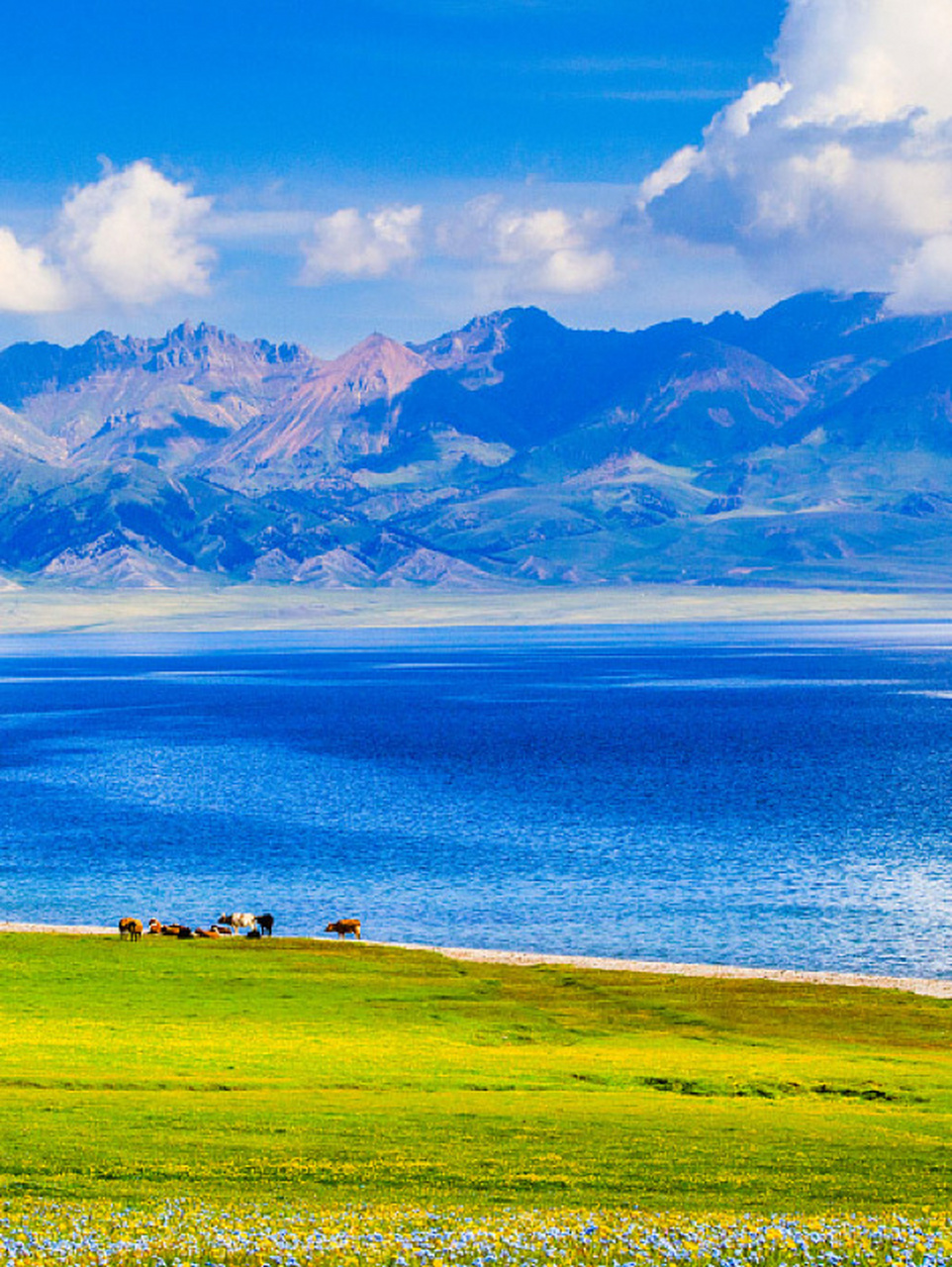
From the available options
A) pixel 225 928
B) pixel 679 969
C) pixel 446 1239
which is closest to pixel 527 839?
pixel 225 928

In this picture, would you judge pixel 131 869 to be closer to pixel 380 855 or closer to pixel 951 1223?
pixel 380 855

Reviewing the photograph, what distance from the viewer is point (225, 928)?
6938cm

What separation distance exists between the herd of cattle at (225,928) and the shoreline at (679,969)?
1.42 m

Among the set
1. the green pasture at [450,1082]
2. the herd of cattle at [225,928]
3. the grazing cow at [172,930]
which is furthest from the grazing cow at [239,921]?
the green pasture at [450,1082]

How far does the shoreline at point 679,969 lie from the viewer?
193 feet

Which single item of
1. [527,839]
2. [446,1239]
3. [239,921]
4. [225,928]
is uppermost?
[446,1239]

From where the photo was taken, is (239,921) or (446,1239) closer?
(446,1239)

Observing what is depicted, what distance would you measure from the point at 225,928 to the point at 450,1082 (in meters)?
36.0

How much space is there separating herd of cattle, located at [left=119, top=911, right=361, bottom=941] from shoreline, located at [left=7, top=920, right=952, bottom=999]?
1424mm

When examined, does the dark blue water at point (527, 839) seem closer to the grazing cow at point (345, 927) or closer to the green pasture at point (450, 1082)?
the grazing cow at point (345, 927)

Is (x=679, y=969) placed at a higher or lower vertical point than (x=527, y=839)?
lower

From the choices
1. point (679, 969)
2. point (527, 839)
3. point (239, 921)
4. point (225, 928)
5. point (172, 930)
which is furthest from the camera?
point (527, 839)

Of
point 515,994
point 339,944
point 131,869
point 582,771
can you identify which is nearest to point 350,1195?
point 515,994

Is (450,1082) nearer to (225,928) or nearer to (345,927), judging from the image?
(225,928)
